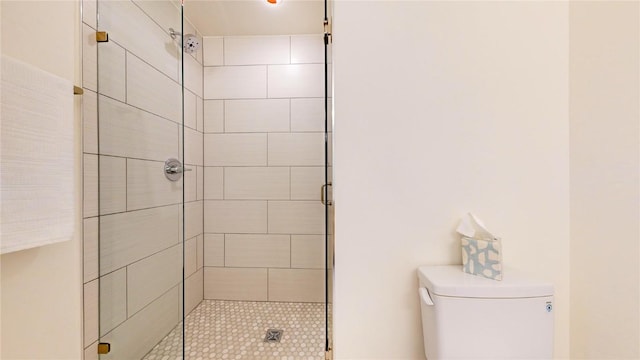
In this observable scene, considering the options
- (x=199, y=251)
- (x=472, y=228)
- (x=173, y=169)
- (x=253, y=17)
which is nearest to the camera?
(x=472, y=228)

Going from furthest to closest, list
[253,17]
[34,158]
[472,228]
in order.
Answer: [253,17]
[472,228]
[34,158]

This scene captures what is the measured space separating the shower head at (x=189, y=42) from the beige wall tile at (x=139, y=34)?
0.04 m

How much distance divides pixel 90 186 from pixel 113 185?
0.27 feet

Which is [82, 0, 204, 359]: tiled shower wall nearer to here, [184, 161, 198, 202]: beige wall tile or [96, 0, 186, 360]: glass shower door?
[96, 0, 186, 360]: glass shower door

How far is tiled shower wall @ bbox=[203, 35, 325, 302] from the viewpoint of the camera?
1938mm

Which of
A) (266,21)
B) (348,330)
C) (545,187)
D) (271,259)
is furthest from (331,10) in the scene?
(271,259)

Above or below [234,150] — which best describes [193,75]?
above

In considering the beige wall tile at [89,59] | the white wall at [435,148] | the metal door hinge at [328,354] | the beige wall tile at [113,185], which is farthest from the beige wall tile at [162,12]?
the metal door hinge at [328,354]

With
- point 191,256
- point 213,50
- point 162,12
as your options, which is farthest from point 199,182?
point 162,12

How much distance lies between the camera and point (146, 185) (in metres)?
1.26

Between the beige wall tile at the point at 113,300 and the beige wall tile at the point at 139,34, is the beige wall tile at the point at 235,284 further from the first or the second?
the beige wall tile at the point at 139,34

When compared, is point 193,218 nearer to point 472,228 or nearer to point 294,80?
point 294,80

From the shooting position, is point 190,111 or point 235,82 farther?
point 235,82

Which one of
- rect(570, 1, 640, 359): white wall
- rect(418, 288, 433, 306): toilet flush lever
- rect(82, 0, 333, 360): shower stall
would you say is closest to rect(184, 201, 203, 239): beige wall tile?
rect(82, 0, 333, 360): shower stall
